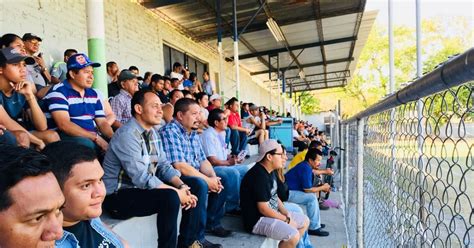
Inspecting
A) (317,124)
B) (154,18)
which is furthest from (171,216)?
(317,124)

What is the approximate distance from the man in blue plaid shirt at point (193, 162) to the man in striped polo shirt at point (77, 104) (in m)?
0.62

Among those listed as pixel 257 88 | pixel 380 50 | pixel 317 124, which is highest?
pixel 380 50

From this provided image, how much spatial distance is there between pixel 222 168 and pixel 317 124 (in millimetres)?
31580

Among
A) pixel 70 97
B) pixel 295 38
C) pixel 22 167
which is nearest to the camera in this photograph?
pixel 22 167

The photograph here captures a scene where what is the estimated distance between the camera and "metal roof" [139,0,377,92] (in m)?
9.73

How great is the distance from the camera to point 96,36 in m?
3.75

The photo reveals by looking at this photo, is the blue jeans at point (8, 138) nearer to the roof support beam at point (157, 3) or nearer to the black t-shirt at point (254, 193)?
the black t-shirt at point (254, 193)

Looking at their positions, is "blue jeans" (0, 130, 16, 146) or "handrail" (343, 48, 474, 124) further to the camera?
"blue jeans" (0, 130, 16, 146)

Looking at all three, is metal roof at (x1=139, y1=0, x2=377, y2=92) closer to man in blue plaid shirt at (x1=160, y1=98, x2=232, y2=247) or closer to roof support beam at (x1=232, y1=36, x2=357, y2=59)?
roof support beam at (x1=232, y1=36, x2=357, y2=59)

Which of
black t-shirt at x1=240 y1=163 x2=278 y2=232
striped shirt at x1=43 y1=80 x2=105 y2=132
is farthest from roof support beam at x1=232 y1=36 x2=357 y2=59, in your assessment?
striped shirt at x1=43 y1=80 x2=105 y2=132

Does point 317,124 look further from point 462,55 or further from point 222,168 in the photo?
point 462,55

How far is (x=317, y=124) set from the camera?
3491 centimetres

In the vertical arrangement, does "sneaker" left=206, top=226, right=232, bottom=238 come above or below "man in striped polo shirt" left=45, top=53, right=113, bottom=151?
below

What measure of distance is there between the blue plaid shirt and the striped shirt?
0.65 m
